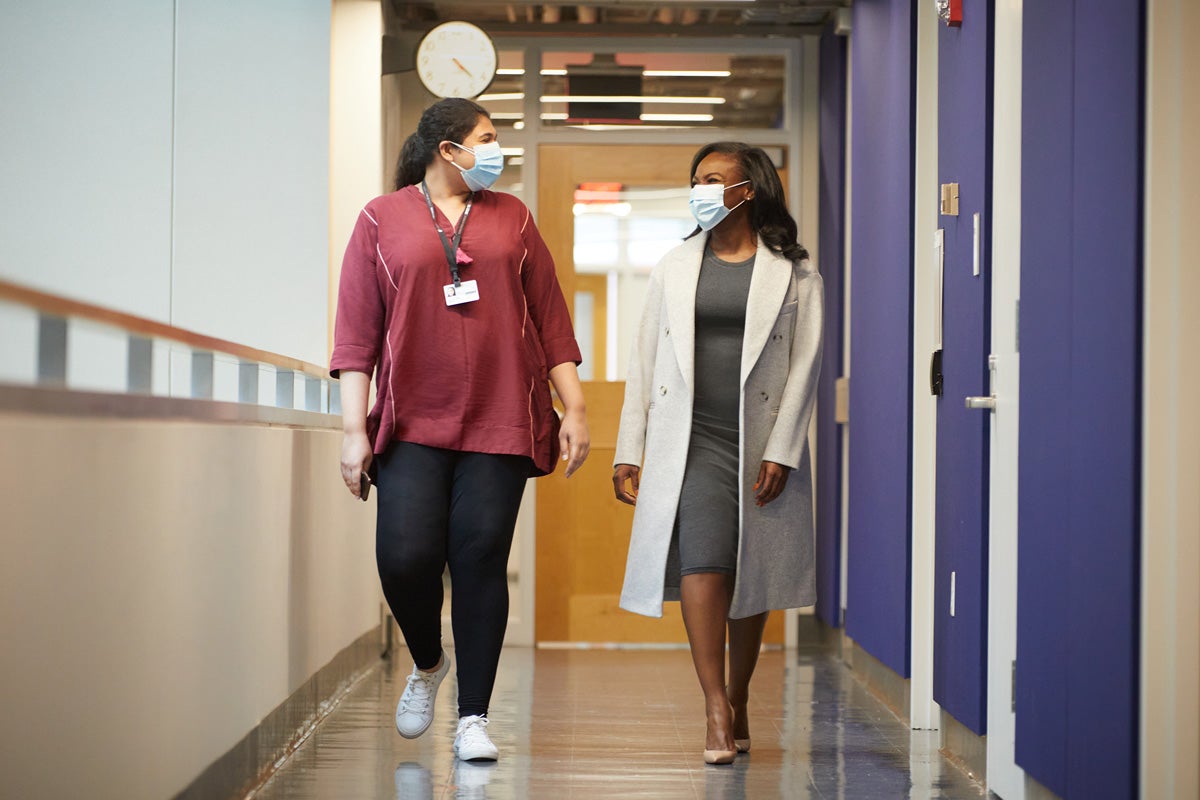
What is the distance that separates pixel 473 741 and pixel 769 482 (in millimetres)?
909

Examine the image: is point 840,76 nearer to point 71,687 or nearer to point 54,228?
point 54,228

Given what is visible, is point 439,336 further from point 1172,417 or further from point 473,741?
point 1172,417

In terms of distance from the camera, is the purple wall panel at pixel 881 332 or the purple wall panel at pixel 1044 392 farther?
the purple wall panel at pixel 881 332

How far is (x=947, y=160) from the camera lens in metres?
3.78

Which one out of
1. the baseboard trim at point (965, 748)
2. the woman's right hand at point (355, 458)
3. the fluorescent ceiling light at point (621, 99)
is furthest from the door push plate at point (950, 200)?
the fluorescent ceiling light at point (621, 99)

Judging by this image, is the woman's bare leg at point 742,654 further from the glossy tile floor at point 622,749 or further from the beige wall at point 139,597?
the beige wall at point 139,597

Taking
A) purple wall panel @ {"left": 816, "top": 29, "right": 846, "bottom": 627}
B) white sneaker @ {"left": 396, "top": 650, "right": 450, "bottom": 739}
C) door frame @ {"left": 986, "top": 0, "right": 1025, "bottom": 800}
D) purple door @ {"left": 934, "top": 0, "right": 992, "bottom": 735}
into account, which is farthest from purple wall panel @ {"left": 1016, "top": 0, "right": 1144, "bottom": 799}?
purple wall panel @ {"left": 816, "top": 29, "right": 846, "bottom": 627}

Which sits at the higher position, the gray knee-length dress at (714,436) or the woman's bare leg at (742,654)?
the gray knee-length dress at (714,436)

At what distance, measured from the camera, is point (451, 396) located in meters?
3.24

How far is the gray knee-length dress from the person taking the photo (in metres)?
3.40

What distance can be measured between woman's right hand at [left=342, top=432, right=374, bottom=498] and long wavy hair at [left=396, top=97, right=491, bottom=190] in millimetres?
669

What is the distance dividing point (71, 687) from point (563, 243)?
4188mm

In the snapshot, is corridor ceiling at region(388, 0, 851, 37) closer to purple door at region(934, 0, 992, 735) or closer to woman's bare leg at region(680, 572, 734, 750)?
purple door at region(934, 0, 992, 735)

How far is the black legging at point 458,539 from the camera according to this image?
324cm
